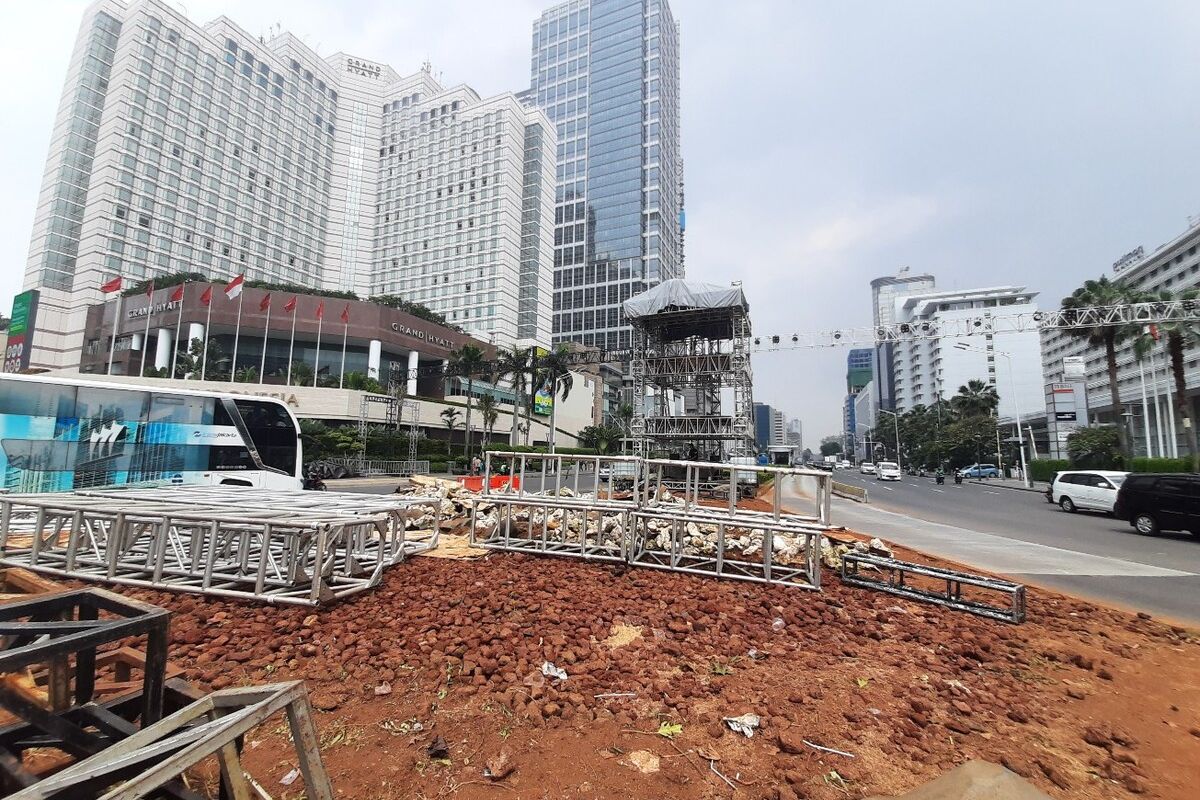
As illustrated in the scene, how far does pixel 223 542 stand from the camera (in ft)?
24.4

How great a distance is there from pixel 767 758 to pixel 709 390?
27.4 metres

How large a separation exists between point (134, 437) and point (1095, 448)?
213ft

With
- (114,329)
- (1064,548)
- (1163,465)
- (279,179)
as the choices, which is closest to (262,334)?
(114,329)

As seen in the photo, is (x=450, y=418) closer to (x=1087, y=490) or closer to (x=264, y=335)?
(x=264, y=335)

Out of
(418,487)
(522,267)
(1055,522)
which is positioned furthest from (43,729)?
(522,267)

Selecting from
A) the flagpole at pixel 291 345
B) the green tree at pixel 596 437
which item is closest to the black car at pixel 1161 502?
the flagpole at pixel 291 345

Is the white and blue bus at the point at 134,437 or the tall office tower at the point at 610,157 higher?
the tall office tower at the point at 610,157

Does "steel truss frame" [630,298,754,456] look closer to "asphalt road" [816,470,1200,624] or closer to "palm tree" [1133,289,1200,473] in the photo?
"asphalt road" [816,470,1200,624]

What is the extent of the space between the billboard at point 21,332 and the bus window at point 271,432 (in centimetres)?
6990

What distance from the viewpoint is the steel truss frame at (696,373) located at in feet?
91.8

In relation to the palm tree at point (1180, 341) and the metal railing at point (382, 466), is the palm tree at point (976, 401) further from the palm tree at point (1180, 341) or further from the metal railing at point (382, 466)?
the metal railing at point (382, 466)

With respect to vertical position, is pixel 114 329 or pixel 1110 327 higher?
pixel 114 329

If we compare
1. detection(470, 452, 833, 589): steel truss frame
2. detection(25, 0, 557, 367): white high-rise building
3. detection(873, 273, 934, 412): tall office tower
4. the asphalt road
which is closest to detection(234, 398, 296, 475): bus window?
detection(470, 452, 833, 589): steel truss frame

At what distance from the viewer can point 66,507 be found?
656 centimetres
